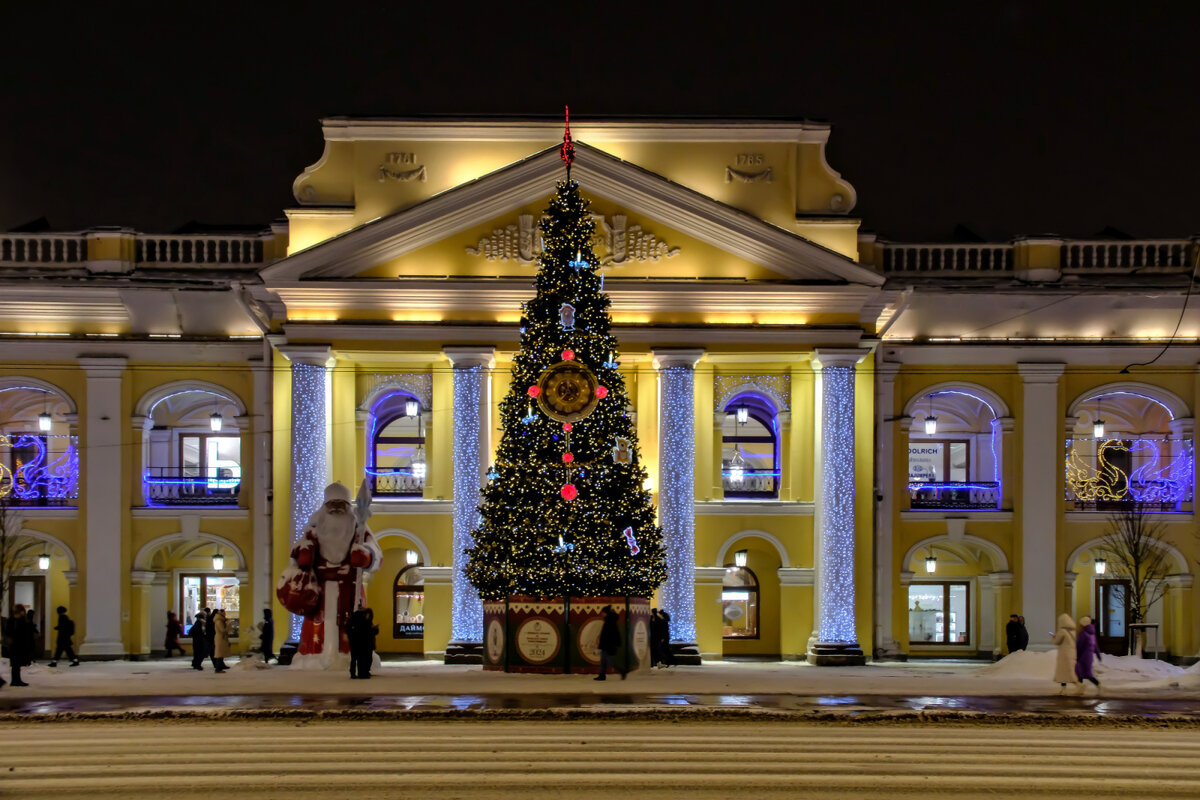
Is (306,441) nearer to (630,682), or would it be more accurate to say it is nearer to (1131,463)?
(630,682)

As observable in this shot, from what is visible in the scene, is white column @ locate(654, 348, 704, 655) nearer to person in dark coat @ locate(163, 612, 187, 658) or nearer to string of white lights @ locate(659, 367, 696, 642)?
string of white lights @ locate(659, 367, 696, 642)

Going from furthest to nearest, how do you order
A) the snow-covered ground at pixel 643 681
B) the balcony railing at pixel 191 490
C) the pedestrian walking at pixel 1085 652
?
the balcony railing at pixel 191 490, the pedestrian walking at pixel 1085 652, the snow-covered ground at pixel 643 681

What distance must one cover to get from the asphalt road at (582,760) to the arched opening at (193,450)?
1847 centimetres

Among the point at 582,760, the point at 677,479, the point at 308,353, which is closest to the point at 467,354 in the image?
the point at 308,353

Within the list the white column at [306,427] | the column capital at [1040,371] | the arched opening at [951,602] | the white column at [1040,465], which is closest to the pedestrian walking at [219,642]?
the white column at [306,427]

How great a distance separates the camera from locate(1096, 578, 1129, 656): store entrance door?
134 ft

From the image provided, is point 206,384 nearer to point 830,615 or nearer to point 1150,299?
point 830,615

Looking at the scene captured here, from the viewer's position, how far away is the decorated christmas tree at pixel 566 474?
29469 mm

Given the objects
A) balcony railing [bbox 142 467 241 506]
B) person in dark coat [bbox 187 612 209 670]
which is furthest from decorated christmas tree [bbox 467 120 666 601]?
balcony railing [bbox 142 467 241 506]

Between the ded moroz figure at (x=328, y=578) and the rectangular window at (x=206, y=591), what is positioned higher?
the ded moroz figure at (x=328, y=578)

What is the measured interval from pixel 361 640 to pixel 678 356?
12.3m

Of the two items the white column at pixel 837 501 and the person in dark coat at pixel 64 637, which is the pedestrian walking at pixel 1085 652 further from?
the person in dark coat at pixel 64 637

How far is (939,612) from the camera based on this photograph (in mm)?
41062

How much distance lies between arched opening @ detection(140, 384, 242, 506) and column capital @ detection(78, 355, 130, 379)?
1399 millimetres
